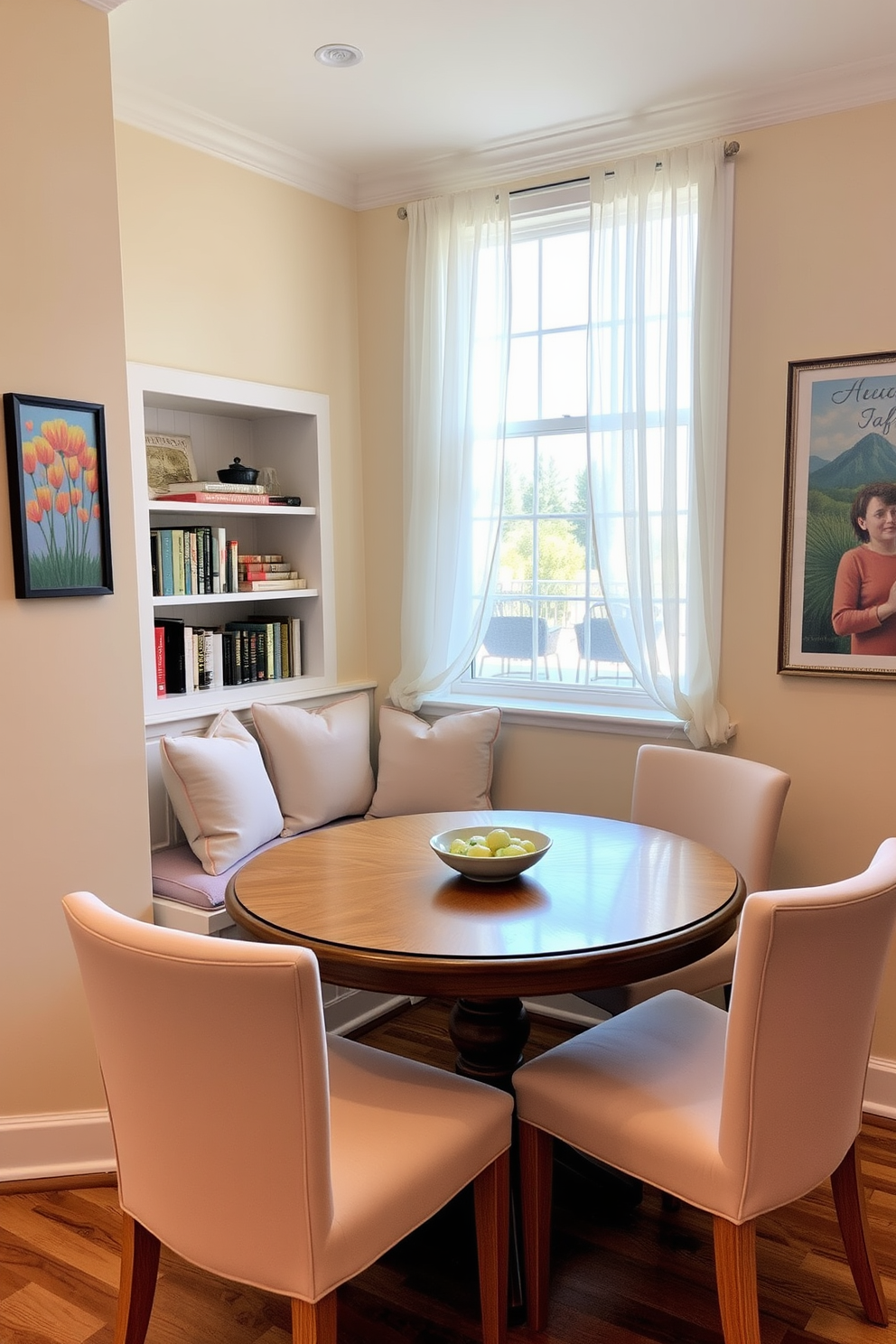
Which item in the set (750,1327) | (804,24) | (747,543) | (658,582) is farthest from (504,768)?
(804,24)

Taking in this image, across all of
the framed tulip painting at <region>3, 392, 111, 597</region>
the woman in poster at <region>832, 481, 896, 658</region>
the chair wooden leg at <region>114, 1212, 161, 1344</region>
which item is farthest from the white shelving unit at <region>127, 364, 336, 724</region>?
the woman in poster at <region>832, 481, 896, 658</region>

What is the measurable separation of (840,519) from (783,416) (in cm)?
34

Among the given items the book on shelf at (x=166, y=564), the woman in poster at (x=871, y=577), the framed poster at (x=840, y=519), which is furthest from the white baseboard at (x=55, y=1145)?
the woman in poster at (x=871, y=577)

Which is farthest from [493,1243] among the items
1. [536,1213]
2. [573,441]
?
[573,441]

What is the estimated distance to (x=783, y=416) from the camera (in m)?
2.99

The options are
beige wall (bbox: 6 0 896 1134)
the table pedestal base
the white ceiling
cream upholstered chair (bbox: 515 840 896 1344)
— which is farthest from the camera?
the white ceiling

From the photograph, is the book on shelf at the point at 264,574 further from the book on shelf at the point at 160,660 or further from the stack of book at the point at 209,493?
the book on shelf at the point at 160,660

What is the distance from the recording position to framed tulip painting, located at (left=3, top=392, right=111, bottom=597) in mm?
2324

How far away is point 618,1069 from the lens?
2027 millimetres

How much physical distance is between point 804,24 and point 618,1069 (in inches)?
97.0

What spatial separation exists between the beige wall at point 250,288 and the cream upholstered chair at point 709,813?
1.31 m

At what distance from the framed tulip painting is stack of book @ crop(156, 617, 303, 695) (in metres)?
0.69

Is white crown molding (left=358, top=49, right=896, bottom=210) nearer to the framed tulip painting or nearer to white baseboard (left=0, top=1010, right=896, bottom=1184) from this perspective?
the framed tulip painting

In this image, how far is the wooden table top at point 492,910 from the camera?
184 cm
